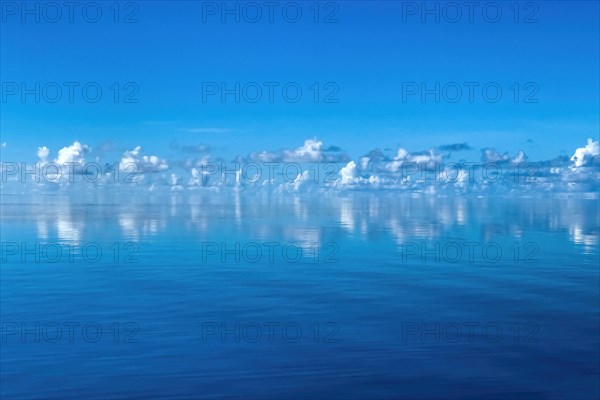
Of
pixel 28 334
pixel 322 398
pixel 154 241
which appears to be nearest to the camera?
pixel 322 398

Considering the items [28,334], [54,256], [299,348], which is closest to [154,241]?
[54,256]

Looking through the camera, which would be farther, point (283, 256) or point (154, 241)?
point (154, 241)

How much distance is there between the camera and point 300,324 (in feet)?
86.6

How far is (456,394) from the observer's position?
1808cm

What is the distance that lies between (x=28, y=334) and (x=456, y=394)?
16719 millimetres

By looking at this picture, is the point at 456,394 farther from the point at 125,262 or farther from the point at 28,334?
the point at 125,262

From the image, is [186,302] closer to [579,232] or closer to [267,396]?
[267,396]

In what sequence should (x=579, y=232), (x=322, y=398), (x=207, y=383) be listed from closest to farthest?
(x=322, y=398) < (x=207, y=383) < (x=579, y=232)

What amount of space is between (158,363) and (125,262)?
26616 millimetres

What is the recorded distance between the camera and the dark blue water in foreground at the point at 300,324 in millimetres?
19047

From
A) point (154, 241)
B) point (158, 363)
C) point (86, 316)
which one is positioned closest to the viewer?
point (158, 363)

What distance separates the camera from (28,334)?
962 inches

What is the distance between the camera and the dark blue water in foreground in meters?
19.0

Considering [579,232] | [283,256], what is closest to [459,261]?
[283,256]
